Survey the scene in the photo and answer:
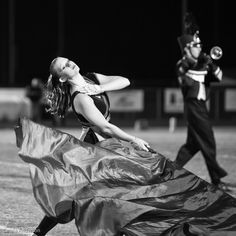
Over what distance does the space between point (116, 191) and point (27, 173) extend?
5527 millimetres

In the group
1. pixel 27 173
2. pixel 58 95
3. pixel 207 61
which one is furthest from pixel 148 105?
pixel 58 95

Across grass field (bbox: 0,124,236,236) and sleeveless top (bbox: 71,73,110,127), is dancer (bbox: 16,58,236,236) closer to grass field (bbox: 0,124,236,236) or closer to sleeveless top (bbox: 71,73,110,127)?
sleeveless top (bbox: 71,73,110,127)

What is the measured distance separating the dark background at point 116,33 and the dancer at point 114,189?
29.3 meters

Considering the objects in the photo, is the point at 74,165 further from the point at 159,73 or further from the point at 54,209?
the point at 159,73

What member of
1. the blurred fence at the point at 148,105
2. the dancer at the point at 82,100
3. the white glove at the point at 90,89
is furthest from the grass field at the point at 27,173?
the blurred fence at the point at 148,105

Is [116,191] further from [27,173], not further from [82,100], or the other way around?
[27,173]

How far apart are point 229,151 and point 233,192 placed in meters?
5.42

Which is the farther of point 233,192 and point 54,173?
point 233,192

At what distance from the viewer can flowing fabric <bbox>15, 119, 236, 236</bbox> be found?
6117 mm

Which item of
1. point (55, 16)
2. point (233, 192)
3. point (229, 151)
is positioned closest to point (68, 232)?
point (233, 192)

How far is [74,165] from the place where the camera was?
248 inches

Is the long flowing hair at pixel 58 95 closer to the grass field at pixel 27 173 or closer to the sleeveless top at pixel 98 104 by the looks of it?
the sleeveless top at pixel 98 104

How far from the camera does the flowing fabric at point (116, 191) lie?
6.12m

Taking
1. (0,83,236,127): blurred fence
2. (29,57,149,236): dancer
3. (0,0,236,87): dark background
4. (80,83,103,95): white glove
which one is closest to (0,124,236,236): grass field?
(29,57,149,236): dancer
